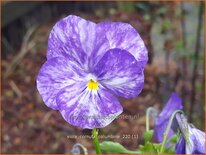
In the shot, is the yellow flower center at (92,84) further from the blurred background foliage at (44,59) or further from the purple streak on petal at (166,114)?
the blurred background foliage at (44,59)

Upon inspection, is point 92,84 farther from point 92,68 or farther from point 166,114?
point 166,114

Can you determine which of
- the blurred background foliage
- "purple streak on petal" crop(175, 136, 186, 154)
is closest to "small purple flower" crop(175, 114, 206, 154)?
"purple streak on petal" crop(175, 136, 186, 154)

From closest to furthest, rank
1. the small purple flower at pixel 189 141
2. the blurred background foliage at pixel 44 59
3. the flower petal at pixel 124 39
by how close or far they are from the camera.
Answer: the flower petal at pixel 124 39 → the small purple flower at pixel 189 141 → the blurred background foliage at pixel 44 59

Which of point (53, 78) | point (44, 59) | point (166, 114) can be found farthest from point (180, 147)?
point (44, 59)

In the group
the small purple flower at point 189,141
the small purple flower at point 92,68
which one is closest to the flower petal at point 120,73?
the small purple flower at point 92,68

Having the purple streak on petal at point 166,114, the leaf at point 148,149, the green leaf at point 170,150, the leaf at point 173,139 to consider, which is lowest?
the green leaf at point 170,150

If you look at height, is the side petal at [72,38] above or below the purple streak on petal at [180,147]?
above

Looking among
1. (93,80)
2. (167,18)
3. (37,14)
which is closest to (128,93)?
(93,80)

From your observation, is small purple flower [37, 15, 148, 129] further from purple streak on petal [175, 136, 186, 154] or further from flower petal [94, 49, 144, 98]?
purple streak on petal [175, 136, 186, 154]
